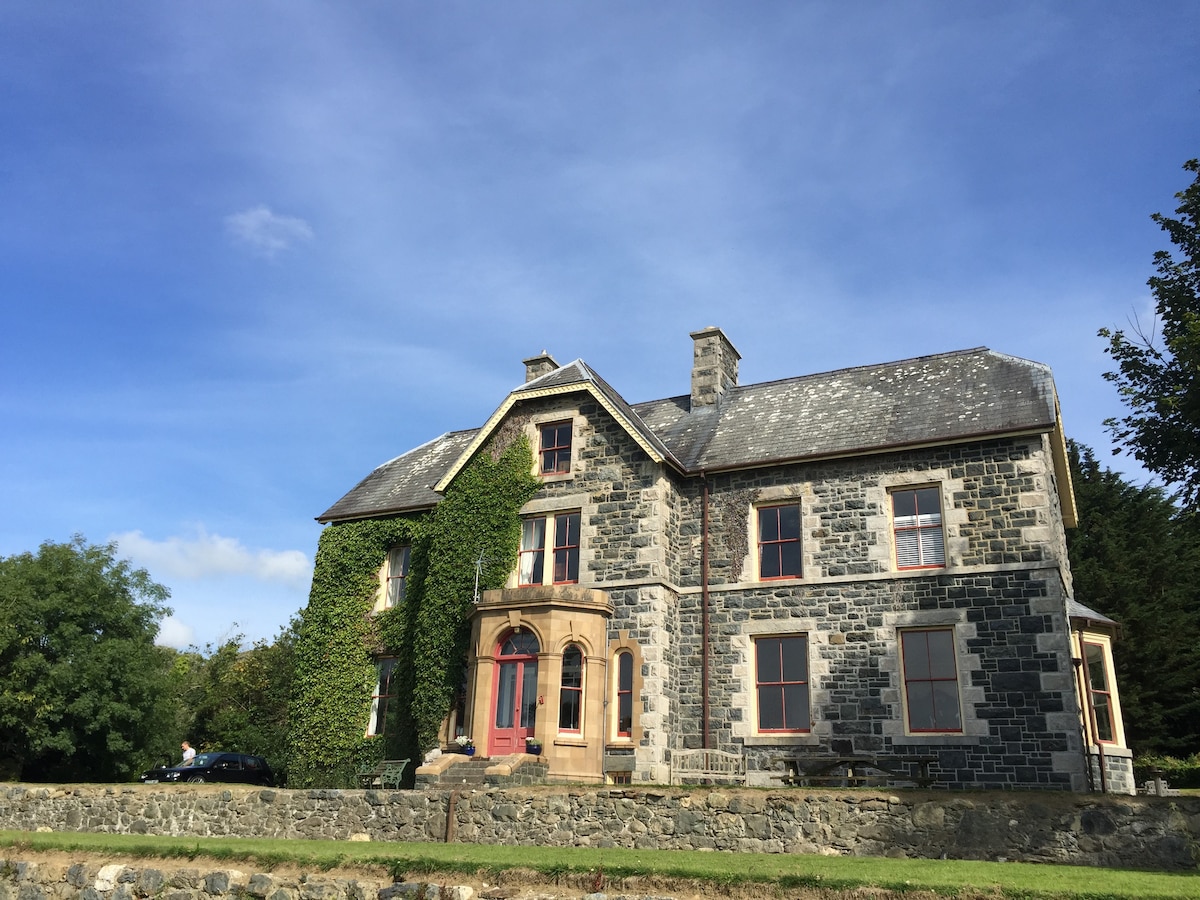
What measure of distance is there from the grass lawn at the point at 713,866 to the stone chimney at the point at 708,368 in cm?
1437

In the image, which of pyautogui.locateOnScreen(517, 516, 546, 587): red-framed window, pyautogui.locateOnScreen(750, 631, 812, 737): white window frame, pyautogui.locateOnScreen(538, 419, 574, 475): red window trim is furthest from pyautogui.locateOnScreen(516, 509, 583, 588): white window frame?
pyautogui.locateOnScreen(750, 631, 812, 737): white window frame

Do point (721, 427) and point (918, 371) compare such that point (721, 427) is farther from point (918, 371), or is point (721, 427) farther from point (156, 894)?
point (156, 894)

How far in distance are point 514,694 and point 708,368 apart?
10.5 meters

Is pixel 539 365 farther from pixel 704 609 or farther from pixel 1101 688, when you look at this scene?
pixel 1101 688

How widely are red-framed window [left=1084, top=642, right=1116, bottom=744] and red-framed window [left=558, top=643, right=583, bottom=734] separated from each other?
10.4 m

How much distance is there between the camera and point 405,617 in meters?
25.3

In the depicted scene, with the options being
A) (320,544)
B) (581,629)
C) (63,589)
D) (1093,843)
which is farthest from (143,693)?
(1093,843)

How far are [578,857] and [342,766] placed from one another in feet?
43.8

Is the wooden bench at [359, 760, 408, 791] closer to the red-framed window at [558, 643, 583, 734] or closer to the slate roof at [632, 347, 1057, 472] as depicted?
the red-framed window at [558, 643, 583, 734]

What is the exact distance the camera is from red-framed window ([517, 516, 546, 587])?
2350 cm

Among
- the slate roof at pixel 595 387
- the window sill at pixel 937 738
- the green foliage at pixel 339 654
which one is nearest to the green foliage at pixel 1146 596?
the window sill at pixel 937 738

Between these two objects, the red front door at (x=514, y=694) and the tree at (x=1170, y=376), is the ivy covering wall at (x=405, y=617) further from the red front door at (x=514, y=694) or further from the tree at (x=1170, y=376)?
the tree at (x=1170, y=376)

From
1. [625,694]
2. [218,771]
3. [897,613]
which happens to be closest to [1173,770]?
[897,613]

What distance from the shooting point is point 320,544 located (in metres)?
27.5
